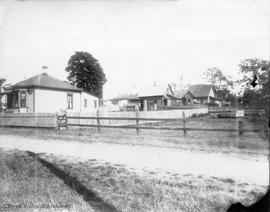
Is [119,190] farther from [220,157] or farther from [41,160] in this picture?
[220,157]

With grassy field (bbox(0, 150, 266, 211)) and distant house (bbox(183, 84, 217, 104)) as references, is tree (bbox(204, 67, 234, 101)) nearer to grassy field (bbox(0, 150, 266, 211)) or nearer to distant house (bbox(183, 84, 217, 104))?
distant house (bbox(183, 84, 217, 104))

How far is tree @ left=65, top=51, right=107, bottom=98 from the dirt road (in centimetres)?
4308

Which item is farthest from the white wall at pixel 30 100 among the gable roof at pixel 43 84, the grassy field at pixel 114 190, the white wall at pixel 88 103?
the grassy field at pixel 114 190

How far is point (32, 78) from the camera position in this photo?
26.1 meters

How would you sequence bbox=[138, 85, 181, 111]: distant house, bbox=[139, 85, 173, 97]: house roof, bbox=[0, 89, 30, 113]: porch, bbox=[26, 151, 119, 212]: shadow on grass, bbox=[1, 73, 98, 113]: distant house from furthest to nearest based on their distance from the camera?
1. bbox=[139, 85, 173, 97]: house roof
2. bbox=[138, 85, 181, 111]: distant house
3. bbox=[0, 89, 30, 113]: porch
4. bbox=[1, 73, 98, 113]: distant house
5. bbox=[26, 151, 119, 212]: shadow on grass

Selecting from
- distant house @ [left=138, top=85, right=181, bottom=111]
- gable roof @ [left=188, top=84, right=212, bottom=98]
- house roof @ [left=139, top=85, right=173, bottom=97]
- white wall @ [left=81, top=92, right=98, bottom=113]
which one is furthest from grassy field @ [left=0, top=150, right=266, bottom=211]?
gable roof @ [left=188, top=84, right=212, bottom=98]

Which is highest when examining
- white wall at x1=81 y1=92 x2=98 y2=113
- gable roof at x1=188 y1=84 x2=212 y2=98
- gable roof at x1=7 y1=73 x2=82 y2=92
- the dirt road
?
gable roof at x1=188 y1=84 x2=212 y2=98

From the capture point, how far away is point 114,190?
180 inches

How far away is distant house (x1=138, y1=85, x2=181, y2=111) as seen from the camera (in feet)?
166

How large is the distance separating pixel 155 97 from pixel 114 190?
46765 mm

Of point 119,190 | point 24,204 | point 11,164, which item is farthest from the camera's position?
point 11,164

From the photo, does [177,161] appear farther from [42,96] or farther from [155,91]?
[155,91]

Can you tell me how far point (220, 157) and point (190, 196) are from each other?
3571 millimetres

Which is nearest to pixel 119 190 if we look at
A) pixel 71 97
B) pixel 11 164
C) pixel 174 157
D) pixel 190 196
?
pixel 190 196
